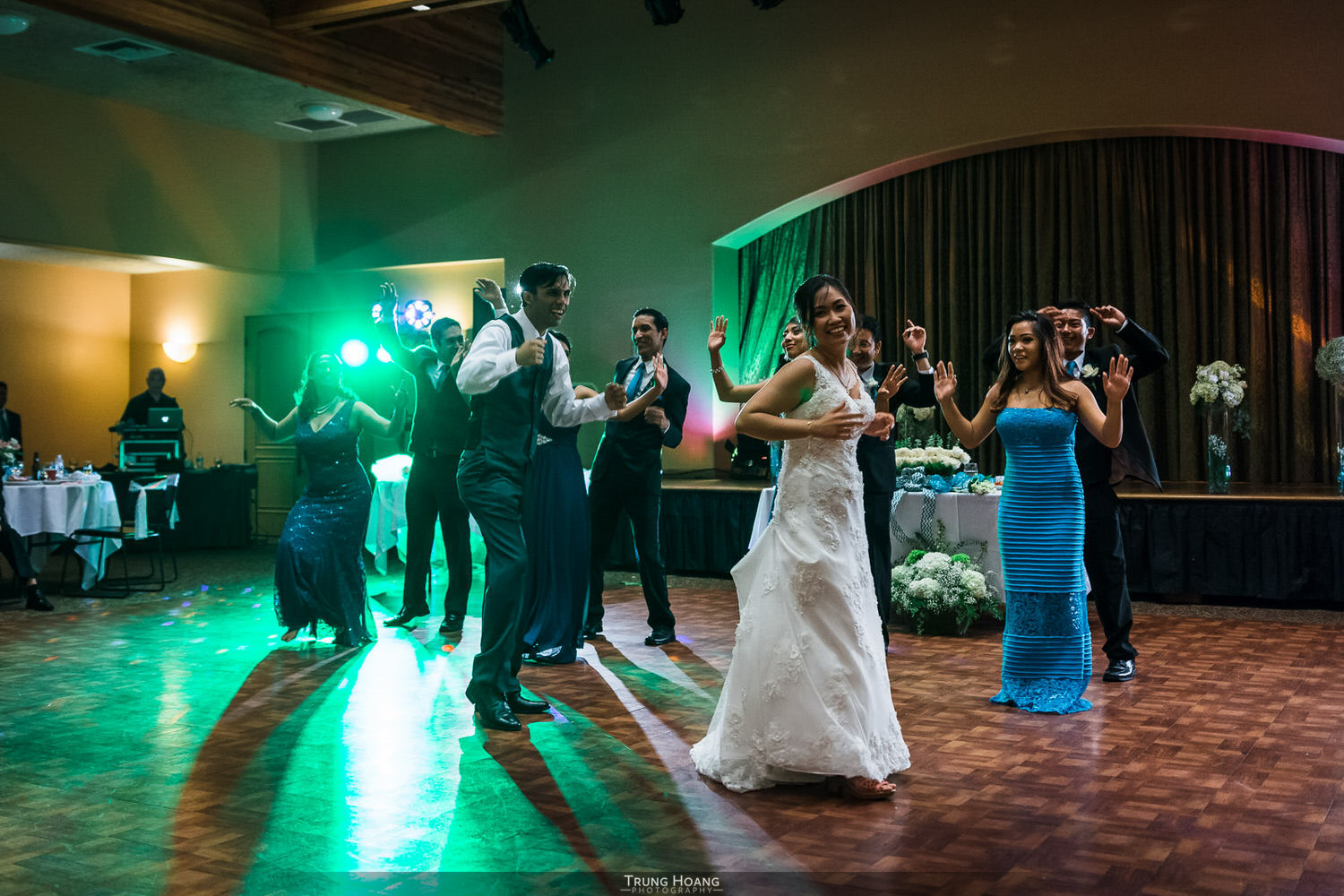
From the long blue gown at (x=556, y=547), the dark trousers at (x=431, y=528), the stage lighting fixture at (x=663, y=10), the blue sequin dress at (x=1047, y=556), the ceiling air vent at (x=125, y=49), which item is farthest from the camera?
the stage lighting fixture at (x=663, y=10)

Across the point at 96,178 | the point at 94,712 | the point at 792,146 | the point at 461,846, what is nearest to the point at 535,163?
the point at 792,146

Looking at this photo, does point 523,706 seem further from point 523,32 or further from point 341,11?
point 523,32

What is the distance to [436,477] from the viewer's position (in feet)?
22.0

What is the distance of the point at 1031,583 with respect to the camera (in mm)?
4586

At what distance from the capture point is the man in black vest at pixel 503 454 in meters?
4.27

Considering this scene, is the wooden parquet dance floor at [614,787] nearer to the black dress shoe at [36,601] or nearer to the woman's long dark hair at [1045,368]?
the woman's long dark hair at [1045,368]

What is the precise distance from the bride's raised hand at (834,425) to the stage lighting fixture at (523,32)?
745 centimetres

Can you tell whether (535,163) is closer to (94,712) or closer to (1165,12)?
(1165,12)

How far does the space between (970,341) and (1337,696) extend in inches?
233

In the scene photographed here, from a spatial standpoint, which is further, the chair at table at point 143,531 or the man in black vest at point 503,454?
the chair at table at point 143,531

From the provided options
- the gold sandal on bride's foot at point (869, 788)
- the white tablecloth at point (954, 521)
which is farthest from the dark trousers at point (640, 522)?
the gold sandal on bride's foot at point (869, 788)

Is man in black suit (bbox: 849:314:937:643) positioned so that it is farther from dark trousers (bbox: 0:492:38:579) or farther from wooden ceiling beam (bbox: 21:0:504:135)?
wooden ceiling beam (bbox: 21:0:504:135)

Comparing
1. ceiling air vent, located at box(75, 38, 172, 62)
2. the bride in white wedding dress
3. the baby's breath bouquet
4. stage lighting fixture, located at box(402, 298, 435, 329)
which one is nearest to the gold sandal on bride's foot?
the bride in white wedding dress

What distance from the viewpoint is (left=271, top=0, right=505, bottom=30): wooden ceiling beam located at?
337 inches
